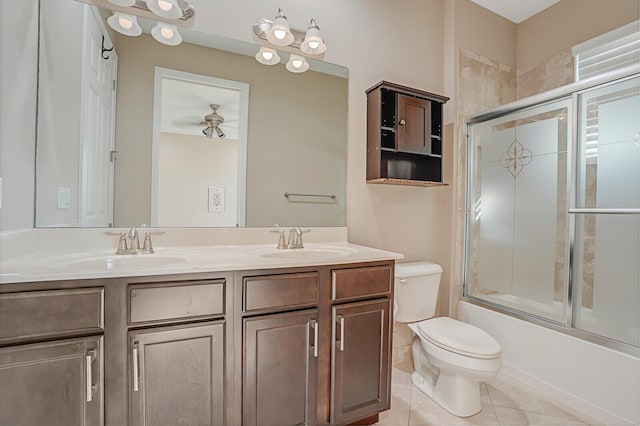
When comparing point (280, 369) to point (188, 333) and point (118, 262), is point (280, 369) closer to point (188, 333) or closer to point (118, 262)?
point (188, 333)

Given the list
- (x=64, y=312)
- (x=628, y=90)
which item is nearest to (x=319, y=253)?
(x=64, y=312)

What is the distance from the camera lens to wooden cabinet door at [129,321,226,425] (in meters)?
1.03

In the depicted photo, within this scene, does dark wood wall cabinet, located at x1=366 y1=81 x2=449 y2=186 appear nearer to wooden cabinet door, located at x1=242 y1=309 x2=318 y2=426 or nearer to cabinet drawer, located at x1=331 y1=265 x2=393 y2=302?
cabinet drawer, located at x1=331 y1=265 x2=393 y2=302

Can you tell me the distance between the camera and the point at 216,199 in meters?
1.61

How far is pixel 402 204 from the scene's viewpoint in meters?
2.12

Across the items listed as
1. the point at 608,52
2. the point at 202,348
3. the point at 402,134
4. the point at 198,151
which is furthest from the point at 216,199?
the point at 608,52

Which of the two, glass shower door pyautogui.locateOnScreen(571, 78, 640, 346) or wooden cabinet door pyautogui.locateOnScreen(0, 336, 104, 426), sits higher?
glass shower door pyautogui.locateOnScreen(571, 78, 640, 346)

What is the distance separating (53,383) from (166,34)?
1538mm

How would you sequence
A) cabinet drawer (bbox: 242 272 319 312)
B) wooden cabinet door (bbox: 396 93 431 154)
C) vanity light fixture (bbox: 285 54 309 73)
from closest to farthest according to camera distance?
cabinet drawer (bbox: 242 272 319 312) < vanity light fixture (bbox: 285 54 309 73) < wooden cabinet door (bbox: 396 93 431 154)

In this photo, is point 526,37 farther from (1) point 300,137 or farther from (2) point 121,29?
(2) point 121,29

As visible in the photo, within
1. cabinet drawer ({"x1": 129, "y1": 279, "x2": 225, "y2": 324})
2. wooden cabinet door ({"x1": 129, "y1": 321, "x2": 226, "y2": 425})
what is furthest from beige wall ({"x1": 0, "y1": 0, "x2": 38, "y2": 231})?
wooden cabinet door ({"x1": 129, "y1": 321, "x2": 226, "y2": 425})

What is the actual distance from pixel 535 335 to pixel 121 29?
9.39 feet

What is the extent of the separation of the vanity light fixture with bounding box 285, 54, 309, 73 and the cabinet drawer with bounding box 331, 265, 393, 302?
1241mm

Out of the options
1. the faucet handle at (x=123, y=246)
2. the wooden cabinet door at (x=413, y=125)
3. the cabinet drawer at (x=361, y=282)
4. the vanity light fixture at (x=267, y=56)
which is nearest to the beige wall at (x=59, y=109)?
the faucet handle at (x=123, y=246)
